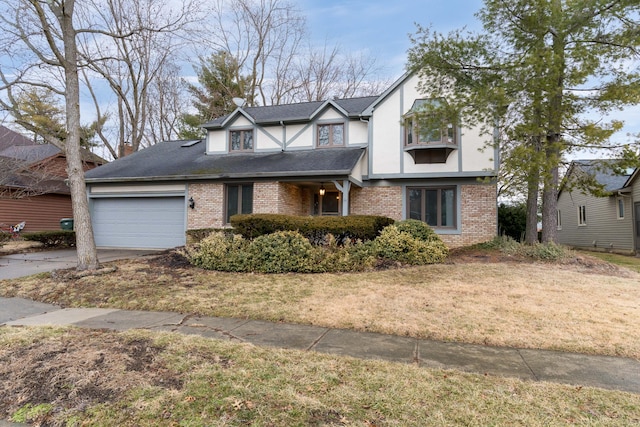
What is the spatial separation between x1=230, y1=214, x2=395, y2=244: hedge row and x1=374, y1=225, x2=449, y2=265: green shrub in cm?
53

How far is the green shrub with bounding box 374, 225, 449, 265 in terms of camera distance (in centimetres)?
911

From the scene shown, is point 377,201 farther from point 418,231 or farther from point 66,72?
point 66,72

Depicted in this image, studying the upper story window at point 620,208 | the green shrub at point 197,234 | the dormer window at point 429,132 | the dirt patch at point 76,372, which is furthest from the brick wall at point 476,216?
the dirt patch at point 76,372

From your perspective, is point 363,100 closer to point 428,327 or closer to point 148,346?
point 428,327

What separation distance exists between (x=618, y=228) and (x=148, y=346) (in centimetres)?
2117

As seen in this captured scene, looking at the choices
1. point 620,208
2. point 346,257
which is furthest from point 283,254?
point 620,208

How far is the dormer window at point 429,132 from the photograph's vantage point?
1098 centimetres

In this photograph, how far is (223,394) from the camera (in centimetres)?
262

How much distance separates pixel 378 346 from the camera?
151 inches

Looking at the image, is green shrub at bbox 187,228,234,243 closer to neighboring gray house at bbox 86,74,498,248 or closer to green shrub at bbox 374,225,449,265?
neighboring gray house at bbox 86,74,498,248

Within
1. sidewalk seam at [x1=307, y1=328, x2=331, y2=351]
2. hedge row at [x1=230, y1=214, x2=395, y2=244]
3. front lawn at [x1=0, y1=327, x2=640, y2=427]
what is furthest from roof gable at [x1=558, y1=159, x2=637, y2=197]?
front lawn at [x1=0, y1=327, x2=640, y2=427]

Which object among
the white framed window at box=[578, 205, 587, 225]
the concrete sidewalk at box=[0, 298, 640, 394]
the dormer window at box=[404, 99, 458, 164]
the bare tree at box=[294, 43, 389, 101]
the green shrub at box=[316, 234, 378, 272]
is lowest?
the concrete sidewalk at box=[0, 298, 640, 394]

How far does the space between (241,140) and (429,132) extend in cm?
786

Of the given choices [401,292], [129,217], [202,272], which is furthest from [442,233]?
[129,217]
